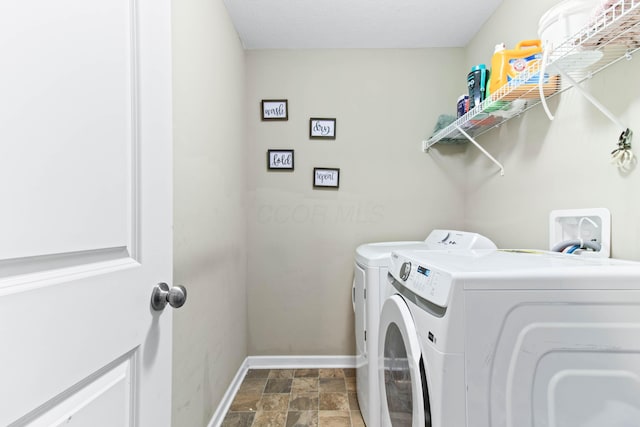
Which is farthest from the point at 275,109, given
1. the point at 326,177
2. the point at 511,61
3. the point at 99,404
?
the point at 99,404

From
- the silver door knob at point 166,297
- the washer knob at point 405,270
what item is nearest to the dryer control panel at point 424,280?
the washer knob at point 405,270

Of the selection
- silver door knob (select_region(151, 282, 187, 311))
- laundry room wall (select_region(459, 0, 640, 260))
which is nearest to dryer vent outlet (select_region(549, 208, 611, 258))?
laundry room wall (select_region(459, 0, 640, 260))

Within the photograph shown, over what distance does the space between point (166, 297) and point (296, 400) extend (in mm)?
1579

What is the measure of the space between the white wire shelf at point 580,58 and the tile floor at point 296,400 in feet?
5.95

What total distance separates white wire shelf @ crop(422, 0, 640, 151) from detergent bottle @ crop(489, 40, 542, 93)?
0.27 feet

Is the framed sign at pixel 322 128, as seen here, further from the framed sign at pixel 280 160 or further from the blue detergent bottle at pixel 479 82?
the blue detergent bottle at pixel 479 82

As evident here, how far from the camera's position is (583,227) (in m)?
1.25

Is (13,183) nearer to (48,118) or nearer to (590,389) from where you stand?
(48,118)

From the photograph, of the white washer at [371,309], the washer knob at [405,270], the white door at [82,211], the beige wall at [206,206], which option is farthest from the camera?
the white washer at [371,309]

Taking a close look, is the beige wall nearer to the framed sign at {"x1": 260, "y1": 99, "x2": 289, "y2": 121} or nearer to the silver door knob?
the framed sign at {"x1": 260, "y1": 99, "x2": 289, "y2": 121}

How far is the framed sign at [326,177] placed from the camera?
7.72 feet

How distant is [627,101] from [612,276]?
73cm

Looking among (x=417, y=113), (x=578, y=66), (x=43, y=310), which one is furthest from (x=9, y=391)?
(x=417, y=113)

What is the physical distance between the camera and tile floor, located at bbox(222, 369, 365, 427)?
174 centimetres
